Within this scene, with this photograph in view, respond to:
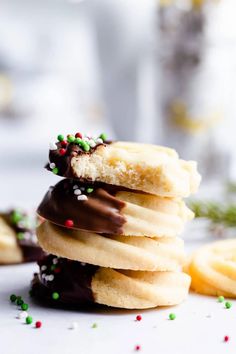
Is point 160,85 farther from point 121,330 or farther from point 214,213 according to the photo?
point 121,330

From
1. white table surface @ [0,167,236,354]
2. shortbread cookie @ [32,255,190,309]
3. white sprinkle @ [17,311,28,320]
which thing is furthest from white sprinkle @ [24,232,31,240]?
white sprinkle @ [17,311,28,320]

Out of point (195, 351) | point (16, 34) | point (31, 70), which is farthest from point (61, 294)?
point (16, 34)

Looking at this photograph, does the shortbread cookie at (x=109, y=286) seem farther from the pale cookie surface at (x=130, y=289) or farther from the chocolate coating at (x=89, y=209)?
the chocolate coating at (x=89, y=209)

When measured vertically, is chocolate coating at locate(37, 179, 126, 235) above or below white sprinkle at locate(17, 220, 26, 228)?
above

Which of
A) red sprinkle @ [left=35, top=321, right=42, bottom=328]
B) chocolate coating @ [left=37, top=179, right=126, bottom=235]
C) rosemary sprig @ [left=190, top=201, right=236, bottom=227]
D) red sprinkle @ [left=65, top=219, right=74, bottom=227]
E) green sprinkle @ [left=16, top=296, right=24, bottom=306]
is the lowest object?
rosemary sprig @ [left=190, top=201, right=236, bottom=227]

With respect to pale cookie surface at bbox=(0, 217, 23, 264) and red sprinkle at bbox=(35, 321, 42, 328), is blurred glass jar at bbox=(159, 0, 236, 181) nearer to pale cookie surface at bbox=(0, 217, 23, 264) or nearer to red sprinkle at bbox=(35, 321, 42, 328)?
pale cookie surface at bbox=(0, 217, 23, 264)

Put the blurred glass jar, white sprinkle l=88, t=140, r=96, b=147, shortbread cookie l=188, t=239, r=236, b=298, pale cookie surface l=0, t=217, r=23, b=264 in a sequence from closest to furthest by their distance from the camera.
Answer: white sprinkle l=88, t=140, r=96, b=147
shortbread cookie l=188, t=239, r=236, b=298
pale cookie surface l=0, t=217, r=23, b=264
the blurred glass jar

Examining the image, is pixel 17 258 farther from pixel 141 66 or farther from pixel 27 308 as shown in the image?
pixel 141 66

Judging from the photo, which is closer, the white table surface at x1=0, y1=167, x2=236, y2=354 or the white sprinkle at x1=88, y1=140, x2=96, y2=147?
the white table surface at x1=0, y1=167, x2=236, y2=354
